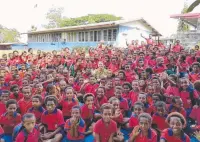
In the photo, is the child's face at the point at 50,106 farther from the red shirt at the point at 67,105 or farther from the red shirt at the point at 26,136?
the red shirt at the point at 26,136

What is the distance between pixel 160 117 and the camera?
4.87 m

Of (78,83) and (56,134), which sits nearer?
(56,134)

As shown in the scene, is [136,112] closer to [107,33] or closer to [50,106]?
[50,106]

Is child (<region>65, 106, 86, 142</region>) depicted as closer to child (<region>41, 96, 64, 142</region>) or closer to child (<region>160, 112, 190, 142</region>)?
child (<region>41, 96, 64, 142</region>)

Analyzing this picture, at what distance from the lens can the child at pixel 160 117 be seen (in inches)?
189

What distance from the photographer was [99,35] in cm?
2103

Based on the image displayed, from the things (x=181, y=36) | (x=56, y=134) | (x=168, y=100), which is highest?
(x=181, y=36)

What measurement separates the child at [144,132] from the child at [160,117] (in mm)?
733

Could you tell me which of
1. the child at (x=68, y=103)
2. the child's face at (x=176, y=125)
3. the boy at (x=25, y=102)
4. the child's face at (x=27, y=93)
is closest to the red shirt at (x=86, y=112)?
the child at (x=68, y=103)

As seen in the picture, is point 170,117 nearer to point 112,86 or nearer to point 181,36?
point 112,86

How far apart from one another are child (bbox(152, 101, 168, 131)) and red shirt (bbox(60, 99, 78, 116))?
5.03ft

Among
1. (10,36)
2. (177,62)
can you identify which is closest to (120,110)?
(177,62)

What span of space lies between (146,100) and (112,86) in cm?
121

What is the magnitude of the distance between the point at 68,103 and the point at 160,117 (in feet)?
5.69
